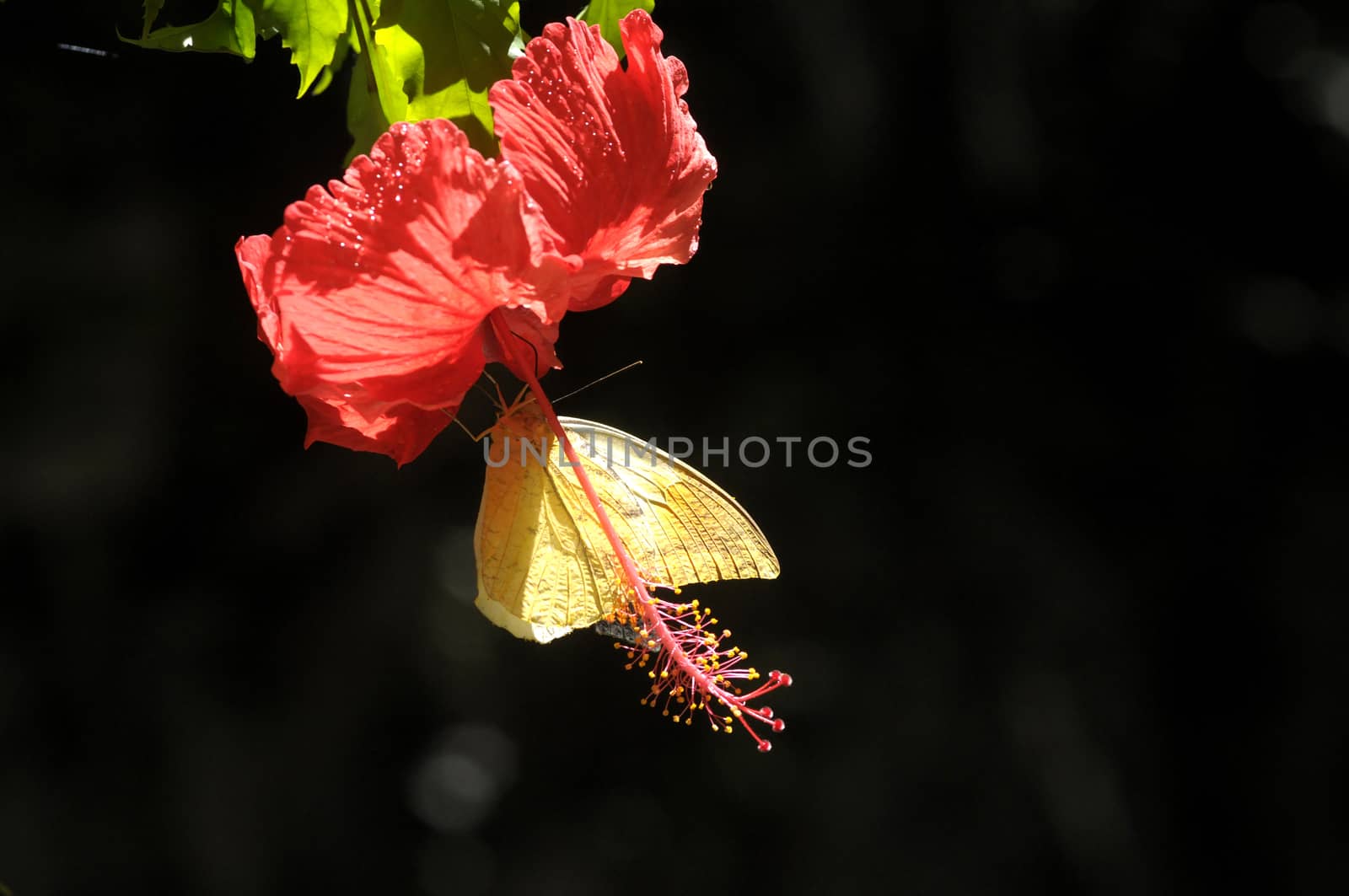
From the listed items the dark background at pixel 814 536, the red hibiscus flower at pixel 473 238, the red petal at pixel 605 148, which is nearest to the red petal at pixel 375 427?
the red hibiscus flower at pixel 473 238

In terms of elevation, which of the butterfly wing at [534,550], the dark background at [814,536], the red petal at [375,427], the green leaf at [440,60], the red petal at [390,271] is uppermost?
the green leaf at [440,60]

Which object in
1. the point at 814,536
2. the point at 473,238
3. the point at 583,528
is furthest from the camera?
the point at 814,536

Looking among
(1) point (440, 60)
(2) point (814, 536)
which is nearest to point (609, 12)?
(1) point (440, 60)

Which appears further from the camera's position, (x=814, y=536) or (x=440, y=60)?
(x=814, y=536)

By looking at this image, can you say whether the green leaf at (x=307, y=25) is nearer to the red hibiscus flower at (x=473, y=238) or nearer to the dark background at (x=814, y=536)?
the red hibiscus flower at (x=473, y=238)

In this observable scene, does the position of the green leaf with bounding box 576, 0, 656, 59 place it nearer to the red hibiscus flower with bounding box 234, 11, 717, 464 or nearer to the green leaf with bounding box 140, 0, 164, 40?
the red hibiscus flower with bounding box 234, 11, 717, 464

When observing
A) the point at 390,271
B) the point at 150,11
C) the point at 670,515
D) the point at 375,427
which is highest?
the point at 150,11

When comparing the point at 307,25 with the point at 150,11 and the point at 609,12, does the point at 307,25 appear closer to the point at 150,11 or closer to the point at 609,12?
the point at 150,11
